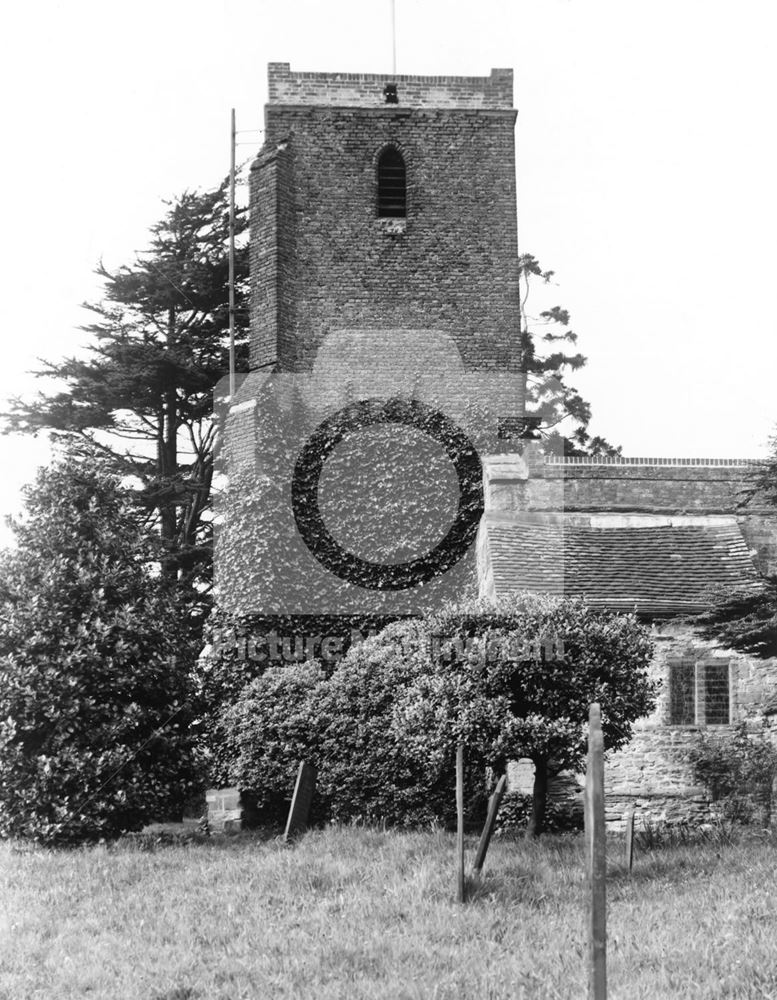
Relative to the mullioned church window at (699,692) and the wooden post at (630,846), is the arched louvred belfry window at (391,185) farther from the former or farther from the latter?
the wooden post at (630,846)

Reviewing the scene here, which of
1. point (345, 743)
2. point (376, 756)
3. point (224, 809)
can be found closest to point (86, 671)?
point (345, 743)

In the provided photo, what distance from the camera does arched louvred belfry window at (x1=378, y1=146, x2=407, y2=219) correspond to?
1214 inches

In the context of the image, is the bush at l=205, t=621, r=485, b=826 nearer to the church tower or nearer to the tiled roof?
the tiled roof

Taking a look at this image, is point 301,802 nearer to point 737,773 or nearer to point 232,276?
point 737,773

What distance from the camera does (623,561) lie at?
22.2 metres

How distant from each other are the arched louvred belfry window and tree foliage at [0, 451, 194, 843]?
13.7 meters

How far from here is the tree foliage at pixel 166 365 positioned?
3406 cm

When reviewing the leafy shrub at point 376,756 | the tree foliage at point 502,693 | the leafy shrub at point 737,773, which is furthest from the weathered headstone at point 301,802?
the leafy shrub at point 737,773

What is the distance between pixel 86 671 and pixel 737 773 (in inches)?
389

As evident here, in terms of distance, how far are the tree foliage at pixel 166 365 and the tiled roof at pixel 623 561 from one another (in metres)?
12.4

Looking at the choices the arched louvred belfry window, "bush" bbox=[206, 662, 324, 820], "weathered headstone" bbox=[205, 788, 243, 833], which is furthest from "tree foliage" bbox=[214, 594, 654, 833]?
the arched louvred belfry window

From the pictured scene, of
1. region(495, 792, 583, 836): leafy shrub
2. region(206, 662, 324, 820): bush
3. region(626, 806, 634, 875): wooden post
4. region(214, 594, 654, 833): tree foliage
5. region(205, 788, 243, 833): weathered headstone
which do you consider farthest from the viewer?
region(205, 788, 243, 833): weathered headstone

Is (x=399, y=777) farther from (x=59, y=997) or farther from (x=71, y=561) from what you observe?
(x=59, y=997)

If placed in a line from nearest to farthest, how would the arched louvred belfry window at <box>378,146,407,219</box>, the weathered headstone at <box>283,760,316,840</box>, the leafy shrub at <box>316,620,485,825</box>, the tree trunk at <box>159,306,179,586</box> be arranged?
the weathered headstone at <box>283,760,316,840</box> < the leafy shrub at <box>316,620,485,825</box> < the arched louvred belfry window at <box>378,146,407,219</box> < the tree trunk at <box>159,306,179,586</box>
